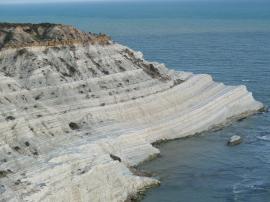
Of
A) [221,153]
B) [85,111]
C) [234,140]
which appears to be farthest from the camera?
[234,140]

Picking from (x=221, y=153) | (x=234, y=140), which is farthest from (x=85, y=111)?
(x=234, y=140)

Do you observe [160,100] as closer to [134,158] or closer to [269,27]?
[134,158]

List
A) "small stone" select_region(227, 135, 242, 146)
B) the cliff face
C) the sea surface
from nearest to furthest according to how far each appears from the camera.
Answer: the cliff face
the sea surface
"small stone" select_region(227, 135, 242, 146)

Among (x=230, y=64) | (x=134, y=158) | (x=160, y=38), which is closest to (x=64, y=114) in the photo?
(x=134, y=158)

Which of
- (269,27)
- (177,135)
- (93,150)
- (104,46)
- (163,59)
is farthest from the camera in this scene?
(269,27)

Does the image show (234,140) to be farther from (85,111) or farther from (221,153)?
(85,111)

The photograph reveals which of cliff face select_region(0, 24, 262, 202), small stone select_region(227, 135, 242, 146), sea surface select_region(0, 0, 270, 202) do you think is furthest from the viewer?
small stone select_region(227, 135, 242, 146)

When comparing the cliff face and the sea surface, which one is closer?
the cliff face

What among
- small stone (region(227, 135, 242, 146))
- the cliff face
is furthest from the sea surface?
the cliff face

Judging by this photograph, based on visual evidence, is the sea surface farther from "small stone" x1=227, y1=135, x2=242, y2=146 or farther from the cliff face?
the cliff face
